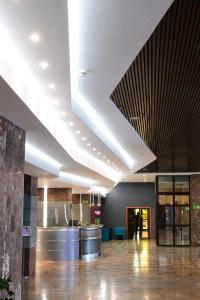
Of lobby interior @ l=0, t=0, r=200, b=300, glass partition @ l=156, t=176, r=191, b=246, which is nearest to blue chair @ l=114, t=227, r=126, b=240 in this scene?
glass partition @ l=156, t=176, r=191, b=246

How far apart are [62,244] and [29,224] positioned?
4.58 meters

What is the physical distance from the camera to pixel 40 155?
1195 centimetres

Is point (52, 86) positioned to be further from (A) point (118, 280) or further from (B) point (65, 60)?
(A) point (118, 280)

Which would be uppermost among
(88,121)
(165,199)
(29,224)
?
(88,121)

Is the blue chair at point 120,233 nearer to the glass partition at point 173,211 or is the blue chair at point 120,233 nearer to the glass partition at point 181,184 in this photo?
the glass partition at point 173,211

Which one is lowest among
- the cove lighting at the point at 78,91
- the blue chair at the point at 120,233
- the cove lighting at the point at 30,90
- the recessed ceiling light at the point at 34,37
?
the blue chair at the point at 120,233

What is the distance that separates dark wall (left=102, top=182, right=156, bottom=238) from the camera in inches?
1244

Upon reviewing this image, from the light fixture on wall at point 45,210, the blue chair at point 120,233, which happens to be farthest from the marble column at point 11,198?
the blue chair at point 120,233

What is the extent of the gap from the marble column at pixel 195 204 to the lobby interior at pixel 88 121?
328 centimetres

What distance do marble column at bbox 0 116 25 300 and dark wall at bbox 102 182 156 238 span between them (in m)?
23.6

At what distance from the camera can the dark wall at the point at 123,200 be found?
31.6 m

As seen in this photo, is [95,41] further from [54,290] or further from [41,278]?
[41,278]

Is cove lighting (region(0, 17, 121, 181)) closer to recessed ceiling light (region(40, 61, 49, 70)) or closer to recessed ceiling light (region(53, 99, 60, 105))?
recessed ceiling light (region(53, 99, 60, 105))

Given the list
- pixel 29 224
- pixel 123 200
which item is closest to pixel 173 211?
pixel 123 200
